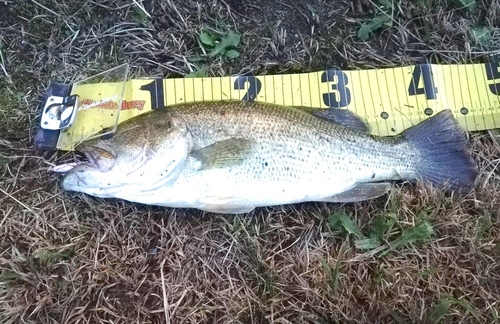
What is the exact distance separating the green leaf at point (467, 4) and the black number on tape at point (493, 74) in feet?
1.50

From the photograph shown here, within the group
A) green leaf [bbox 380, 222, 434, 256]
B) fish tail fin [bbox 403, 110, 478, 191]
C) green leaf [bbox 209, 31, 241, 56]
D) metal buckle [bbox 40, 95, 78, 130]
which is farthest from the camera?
green leaf [bbox 209, 31, 241, 56]

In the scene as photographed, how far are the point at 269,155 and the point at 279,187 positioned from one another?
21 cm

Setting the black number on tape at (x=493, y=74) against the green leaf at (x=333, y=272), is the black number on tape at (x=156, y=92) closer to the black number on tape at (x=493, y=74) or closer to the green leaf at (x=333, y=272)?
the green leaf at (x=333, y=272)

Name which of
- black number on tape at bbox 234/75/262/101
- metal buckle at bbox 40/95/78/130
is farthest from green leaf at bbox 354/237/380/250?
metal buckle at bbox 40/95/78/130

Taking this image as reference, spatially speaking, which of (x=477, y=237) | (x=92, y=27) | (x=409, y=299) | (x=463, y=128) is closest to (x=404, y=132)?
(x=463, y=128)

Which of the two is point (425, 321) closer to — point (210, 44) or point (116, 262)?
point (116, 262)

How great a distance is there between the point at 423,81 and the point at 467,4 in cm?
71

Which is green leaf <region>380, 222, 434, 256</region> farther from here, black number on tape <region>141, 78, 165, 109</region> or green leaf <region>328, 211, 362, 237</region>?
black number on tape <region>141, 78, 165, 109</region>

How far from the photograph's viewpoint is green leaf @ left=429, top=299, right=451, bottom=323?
339cm

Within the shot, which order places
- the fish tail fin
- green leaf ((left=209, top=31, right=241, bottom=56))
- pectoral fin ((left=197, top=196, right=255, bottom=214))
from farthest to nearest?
1. green leaf ((left=209, top=31, right=241, bottom=56))
2. the fish tail fin
3. pectoral fin ((left=197, top=196, right=255, bottom=214))

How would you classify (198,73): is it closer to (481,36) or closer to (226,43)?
(226,43)

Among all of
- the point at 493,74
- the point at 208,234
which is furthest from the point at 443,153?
the point at 208,234

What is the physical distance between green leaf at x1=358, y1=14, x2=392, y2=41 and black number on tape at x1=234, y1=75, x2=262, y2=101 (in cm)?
88

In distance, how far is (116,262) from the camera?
364 centimetres
